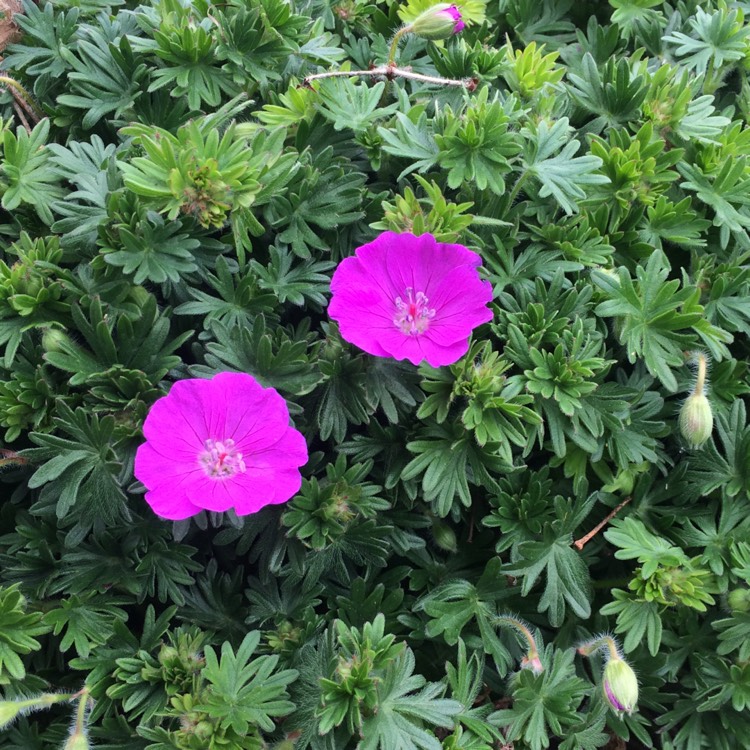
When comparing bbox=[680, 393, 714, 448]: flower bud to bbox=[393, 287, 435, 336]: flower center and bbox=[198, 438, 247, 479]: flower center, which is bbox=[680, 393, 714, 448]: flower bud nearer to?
bbox=[393, 287, 435, 336]: flower center

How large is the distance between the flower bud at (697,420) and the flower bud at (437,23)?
1165mm

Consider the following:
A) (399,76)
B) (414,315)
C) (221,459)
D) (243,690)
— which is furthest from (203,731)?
(399,76)

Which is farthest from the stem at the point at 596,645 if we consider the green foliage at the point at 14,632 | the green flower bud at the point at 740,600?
the green foliage at the point at 14,632

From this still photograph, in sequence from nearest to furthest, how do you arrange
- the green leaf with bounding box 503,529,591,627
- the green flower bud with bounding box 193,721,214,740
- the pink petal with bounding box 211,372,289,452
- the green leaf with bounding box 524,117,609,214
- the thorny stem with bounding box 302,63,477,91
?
the green flower bud with bounding box 193,721,214,740 < the pink petal with bounding box 211,372,289,452 < the green leaf with bounding box 503,529,591,627 < the green leaf with bounding box 524,117,609,214 < the thorny stem with bounding box 302,63,477,91

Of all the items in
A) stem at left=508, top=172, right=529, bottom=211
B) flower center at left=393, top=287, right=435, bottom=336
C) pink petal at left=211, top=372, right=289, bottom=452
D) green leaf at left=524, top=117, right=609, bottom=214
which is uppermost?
green leaf at left=524, top=117, right=609, bottom=214

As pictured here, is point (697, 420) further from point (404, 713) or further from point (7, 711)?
point (7, 711)

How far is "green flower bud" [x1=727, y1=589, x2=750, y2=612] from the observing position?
1773 mm

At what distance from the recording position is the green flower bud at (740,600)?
5.82 ft

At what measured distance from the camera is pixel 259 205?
1811 millimetres

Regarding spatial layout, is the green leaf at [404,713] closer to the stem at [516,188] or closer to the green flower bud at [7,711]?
the green flower bud at [7,711]

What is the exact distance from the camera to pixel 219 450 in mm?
1731

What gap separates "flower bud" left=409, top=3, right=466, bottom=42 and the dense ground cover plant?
0.4 inches

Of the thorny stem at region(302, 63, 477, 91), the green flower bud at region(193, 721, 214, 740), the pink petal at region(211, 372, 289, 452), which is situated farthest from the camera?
the thorny stem at region(302, 63, 477, 91)

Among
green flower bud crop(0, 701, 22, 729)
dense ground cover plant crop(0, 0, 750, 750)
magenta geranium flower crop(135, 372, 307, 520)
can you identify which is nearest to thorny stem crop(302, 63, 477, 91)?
dense ground cover plant crop(0, 0, 750, 750)
